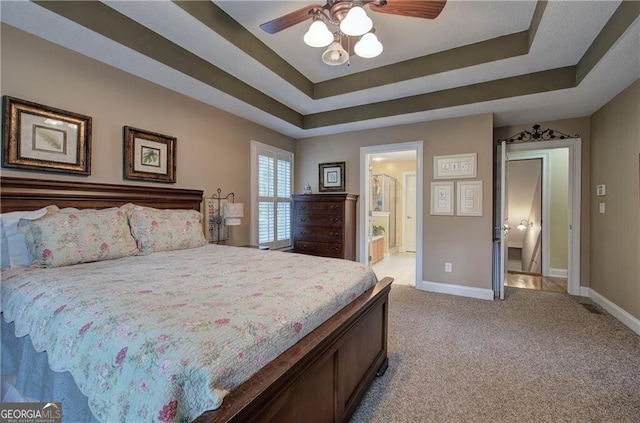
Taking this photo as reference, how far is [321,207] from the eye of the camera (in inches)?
169

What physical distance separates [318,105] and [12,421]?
12.8ft

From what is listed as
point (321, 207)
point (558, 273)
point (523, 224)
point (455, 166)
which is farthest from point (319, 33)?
point (523, 224)

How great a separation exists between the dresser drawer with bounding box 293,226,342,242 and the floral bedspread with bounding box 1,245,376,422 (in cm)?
231

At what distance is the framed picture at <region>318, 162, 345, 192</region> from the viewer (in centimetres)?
465

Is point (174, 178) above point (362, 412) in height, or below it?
above

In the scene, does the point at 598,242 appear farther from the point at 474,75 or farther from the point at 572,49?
the point at 474,75

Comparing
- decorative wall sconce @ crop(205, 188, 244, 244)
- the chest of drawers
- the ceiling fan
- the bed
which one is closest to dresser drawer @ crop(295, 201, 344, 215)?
the chest of drawers

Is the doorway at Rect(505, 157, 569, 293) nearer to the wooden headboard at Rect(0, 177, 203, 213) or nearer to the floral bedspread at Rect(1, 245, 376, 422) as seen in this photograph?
the floral bedspread at Rect(1, 245, 376, 422)

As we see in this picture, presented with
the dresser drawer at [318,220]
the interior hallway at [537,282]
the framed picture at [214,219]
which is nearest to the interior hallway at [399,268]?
the dresser drawer at [318,220]

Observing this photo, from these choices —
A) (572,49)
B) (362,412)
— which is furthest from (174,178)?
(572,49)

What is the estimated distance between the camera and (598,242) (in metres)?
3.50

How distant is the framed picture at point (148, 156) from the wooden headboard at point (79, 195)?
0.44 feet

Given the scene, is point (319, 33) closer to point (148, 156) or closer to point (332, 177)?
point (148, 156)

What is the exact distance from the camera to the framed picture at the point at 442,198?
153 inches
